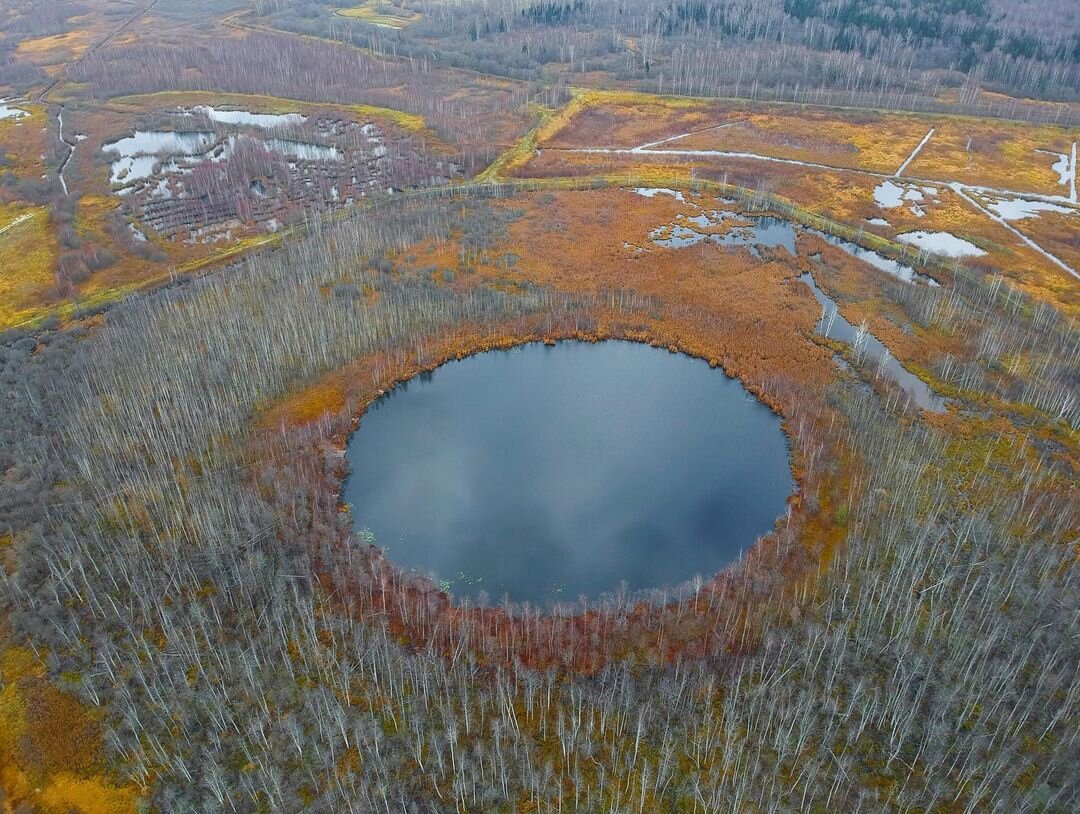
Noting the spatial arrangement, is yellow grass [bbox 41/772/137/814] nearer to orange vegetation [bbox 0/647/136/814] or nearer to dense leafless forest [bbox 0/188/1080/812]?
orange vegetation [bbox 0/647/136/814]

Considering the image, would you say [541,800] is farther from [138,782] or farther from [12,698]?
[12,698]

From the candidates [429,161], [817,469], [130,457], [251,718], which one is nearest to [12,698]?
[251,718]

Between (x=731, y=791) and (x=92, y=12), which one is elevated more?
(x=92, y=12)

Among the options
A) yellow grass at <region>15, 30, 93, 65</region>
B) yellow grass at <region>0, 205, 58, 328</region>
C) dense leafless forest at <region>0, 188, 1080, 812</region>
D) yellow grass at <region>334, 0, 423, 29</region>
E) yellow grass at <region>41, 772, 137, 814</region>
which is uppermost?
yellow grass at <region>334, 0, 423, 29</region>

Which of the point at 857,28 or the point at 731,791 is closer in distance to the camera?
the point at 731,791

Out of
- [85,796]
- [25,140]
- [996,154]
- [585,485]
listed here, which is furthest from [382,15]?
[85,796]

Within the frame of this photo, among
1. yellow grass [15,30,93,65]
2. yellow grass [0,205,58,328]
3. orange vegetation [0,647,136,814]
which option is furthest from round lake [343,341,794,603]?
→ yellow grass [15,30,93,65]

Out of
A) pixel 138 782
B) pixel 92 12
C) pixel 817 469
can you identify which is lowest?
pixel 138 782

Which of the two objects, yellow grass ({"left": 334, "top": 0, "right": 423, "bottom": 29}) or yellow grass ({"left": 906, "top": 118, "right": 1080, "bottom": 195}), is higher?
yellow grass ({"left": 334, "top": 0, "right": 423, "bottom": 29})
